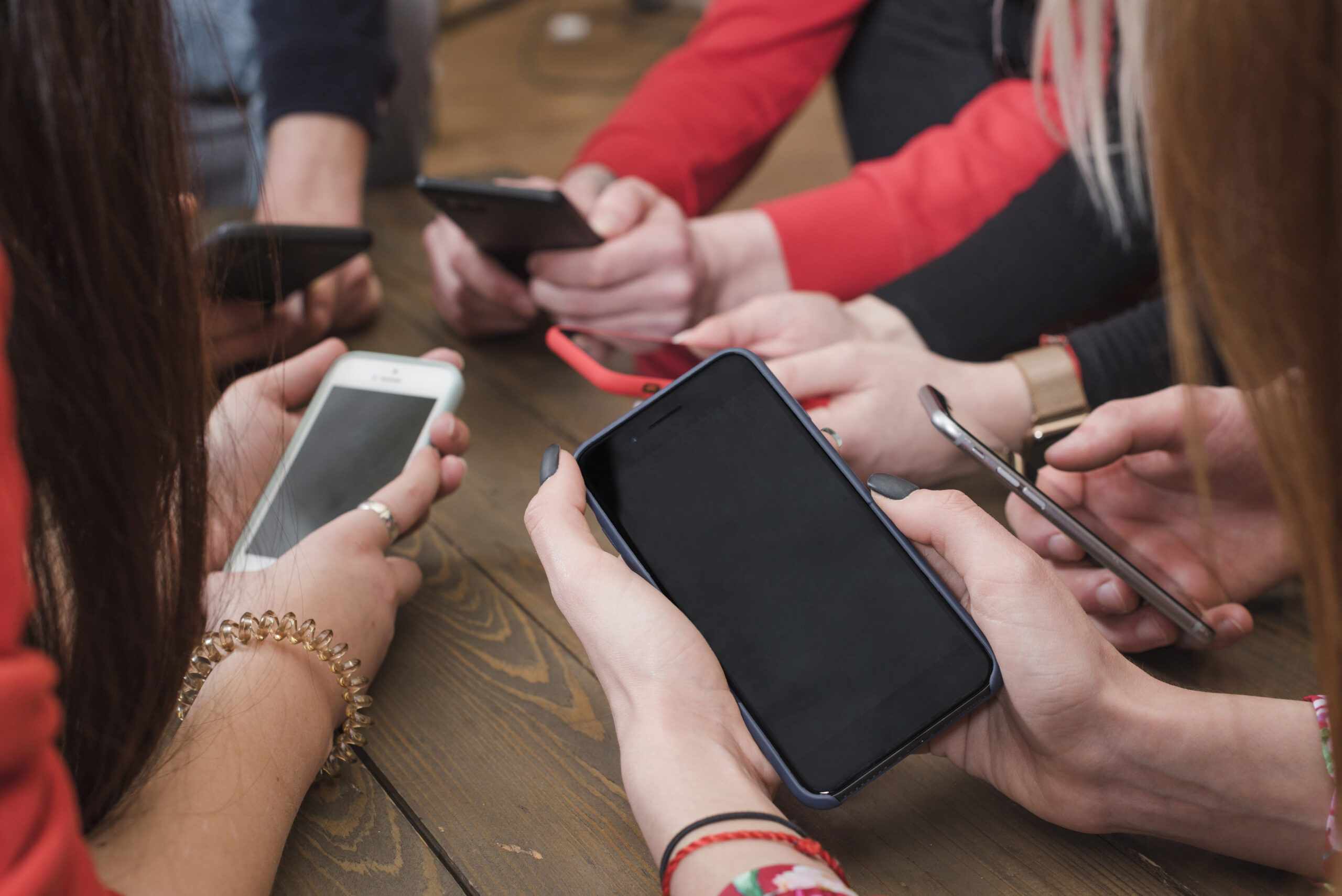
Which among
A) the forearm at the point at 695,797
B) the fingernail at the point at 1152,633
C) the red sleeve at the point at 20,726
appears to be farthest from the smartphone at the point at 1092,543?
the red sleeve at the point at 20,726

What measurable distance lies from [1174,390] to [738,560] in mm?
307

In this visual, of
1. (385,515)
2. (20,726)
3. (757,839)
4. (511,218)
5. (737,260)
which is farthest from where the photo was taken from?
(737,260)

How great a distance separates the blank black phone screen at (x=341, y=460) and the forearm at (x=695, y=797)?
0.29 meters

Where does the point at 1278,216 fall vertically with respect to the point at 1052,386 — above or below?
above

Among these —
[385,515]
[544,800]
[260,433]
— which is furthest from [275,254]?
[544,800]

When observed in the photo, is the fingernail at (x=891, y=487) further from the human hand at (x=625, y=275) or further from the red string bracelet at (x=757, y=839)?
the human hand at (x=625, y=275)

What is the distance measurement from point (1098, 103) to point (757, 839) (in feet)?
2.42

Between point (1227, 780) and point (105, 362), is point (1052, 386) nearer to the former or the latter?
point (1227, 780)

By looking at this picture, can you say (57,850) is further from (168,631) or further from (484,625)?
(484,625)

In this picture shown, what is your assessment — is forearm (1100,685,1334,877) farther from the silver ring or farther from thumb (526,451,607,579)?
the silver ring

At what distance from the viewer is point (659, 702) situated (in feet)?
1.42

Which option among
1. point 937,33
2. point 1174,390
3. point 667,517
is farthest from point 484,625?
point 937,33

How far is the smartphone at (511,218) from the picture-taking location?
2.53ft

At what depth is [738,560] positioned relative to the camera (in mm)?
494
